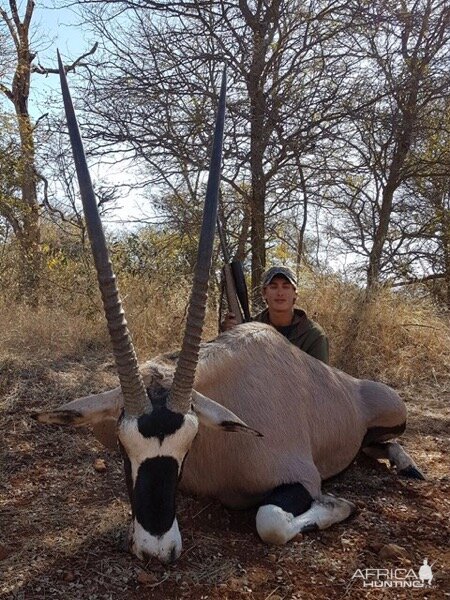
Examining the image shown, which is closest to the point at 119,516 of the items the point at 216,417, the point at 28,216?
the point at 216,417

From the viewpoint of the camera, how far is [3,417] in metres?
4.88

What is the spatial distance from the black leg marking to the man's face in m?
1.85

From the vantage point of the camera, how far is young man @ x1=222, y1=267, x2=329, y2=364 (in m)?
5.05

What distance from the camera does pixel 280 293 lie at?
507 centimetres

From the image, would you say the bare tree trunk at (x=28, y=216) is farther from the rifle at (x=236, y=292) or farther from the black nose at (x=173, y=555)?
the black nose at (x=173, y=555)

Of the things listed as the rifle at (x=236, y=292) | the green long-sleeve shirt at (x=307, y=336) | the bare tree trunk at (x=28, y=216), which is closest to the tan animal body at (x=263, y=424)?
the green long-sleeve shirt at (x=307, y=336)

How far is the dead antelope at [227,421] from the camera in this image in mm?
2881

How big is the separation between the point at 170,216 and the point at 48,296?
2522 millimetres

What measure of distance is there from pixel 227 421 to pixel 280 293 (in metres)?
2.01

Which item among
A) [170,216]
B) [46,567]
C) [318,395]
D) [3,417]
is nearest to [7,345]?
[3,417]

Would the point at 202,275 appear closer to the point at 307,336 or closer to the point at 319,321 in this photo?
the point at 307,336

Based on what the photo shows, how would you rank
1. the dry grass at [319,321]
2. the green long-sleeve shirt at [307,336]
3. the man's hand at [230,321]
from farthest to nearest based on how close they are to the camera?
the dry grass at [319,321], the man's hand at [230,321], the green long-sleeve shirt at [307,336]

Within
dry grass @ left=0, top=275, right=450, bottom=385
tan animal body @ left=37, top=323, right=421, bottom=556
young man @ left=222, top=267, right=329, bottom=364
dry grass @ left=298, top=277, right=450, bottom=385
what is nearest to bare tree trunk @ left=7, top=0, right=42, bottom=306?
dry grass @ left=0, top=275, right=450, bottom=385

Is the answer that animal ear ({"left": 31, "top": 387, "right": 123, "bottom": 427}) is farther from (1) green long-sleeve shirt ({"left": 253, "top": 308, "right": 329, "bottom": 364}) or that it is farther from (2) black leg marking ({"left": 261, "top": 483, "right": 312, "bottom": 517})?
(1) green long-sleeve shirt ({"left": 253, "top": 308, "right": 329, "bottom": 364})
